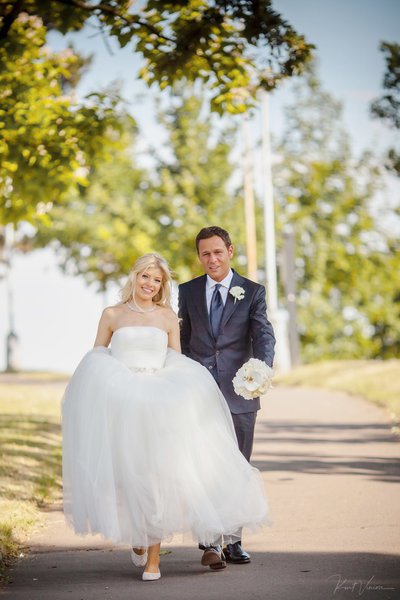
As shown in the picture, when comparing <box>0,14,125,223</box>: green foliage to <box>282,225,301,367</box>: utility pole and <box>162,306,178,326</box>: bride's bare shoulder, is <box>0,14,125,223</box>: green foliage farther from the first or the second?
<box>282,225,301,367</box>: utility pole

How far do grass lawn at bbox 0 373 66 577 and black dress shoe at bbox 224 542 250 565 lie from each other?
1.61m

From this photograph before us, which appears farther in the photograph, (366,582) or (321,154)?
(321,154)

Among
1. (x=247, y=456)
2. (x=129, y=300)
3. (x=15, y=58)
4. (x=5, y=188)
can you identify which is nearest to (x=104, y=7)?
(x=15, y=58)

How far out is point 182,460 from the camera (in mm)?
6617

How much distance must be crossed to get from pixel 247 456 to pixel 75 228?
113 feet

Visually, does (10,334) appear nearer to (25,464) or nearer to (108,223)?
(108,223)

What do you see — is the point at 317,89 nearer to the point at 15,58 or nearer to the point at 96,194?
the point at 96,194

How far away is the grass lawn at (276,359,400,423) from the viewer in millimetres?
20359

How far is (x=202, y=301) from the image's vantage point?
24.7 feet

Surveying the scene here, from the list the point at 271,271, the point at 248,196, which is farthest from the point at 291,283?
the point at 248,196

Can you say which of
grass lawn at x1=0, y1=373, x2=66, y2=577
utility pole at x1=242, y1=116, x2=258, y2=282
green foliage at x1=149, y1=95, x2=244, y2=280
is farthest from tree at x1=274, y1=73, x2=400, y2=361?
grass lawn at x1=0, y1=373, x2=66, y2=577

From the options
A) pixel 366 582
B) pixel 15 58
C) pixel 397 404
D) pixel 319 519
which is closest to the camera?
pixel 366 582

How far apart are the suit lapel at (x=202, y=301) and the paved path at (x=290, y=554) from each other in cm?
176

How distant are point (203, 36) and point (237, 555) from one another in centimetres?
634
